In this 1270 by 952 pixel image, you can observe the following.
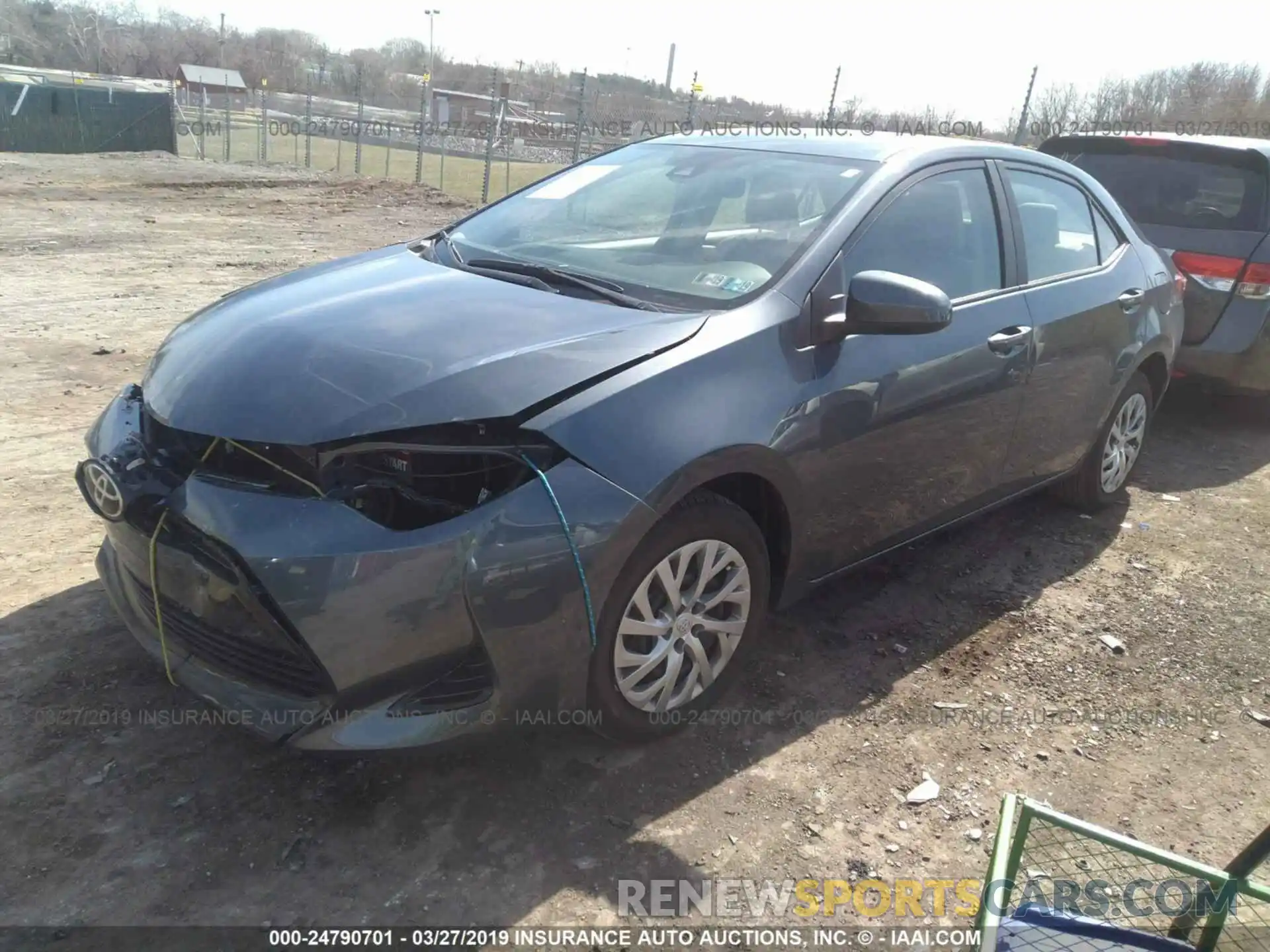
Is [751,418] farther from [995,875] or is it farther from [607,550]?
[995,875]

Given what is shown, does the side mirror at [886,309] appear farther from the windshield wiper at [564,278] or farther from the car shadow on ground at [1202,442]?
the car shadow on ground at [1202,442]

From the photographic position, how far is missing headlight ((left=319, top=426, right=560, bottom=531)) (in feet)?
7.63

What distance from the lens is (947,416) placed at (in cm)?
348

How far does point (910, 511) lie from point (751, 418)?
1083 mm

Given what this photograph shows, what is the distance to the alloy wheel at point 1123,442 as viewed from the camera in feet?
15.7

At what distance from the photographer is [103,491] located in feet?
8.46

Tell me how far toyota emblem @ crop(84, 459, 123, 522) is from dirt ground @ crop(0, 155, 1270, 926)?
0.65m

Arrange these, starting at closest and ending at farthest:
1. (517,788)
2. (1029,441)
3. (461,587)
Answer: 1. (461,587)
2. (517,788)
3. (1029,441)

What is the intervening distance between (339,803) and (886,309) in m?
2.11

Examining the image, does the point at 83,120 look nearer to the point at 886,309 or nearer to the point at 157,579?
the point at 157,579

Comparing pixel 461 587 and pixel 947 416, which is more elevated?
pixel 947 416

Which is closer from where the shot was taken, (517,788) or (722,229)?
(517,788)

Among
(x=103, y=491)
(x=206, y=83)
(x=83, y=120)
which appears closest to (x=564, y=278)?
(x=103, y=491)

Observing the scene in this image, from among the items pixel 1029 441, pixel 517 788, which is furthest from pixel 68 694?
pixel 1029 441
